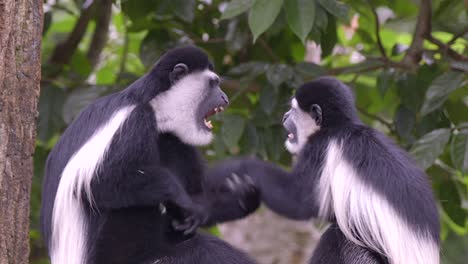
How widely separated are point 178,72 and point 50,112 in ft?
3.68

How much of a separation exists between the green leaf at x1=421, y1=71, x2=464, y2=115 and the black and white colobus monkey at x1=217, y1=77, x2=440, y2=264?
1.28 ft

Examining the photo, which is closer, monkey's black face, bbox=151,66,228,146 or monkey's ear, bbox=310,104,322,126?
monkey's black face, bbox=151,66,228,146

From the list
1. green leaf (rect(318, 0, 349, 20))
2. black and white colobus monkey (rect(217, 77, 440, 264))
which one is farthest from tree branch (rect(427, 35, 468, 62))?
black and white colobus monkey (rect(217, 77, 440, 264))

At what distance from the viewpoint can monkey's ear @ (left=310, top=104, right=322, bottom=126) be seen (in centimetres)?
266

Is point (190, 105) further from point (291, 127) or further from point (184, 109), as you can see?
point (291, 127)

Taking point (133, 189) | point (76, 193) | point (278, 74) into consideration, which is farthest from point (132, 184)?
point (278, 74)

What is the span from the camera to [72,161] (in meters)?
2.27

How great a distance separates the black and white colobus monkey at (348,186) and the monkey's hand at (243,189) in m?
0.02

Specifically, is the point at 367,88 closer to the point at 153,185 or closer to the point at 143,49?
the point at 143,49

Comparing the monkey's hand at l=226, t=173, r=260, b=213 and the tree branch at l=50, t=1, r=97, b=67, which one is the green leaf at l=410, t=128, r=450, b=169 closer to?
the monkey's hand at l=226, t=173, r=260, b=213

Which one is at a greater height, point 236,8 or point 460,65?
point 236,8

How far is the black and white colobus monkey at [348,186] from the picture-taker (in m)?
2.42

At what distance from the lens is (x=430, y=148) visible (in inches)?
111

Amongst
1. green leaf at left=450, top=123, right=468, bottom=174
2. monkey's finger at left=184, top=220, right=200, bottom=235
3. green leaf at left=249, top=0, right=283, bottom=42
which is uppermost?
green leaf at left=249, top=0, right=283, bottom=42
